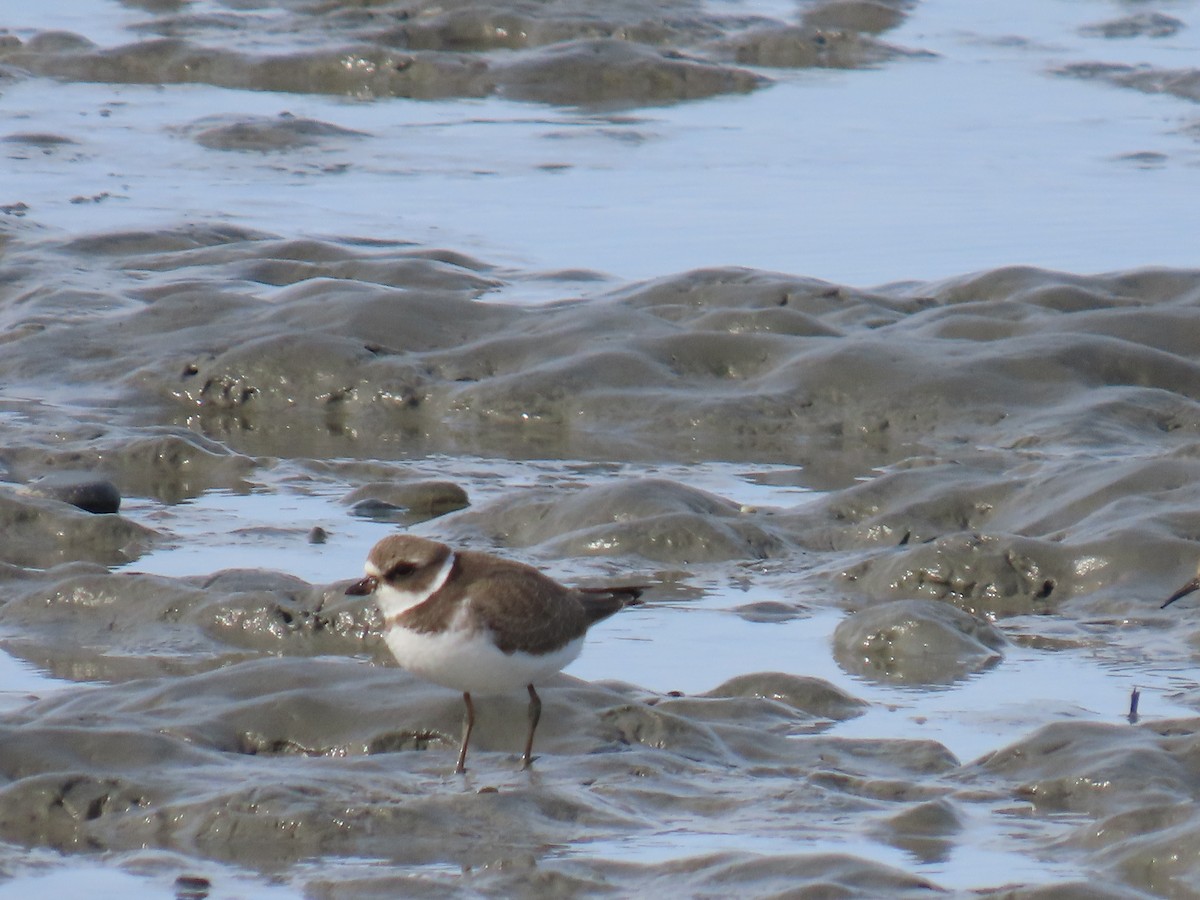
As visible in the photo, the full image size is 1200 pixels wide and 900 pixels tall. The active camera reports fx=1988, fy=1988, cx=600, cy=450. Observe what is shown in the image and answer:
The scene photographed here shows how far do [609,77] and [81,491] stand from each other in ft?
41.0

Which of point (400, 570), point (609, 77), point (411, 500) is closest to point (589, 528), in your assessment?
point (411, 500)

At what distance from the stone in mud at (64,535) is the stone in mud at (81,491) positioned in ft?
0.47

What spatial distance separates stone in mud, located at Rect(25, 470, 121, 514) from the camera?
8766 millimetres

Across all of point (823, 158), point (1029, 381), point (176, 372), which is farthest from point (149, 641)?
point (823, 158)

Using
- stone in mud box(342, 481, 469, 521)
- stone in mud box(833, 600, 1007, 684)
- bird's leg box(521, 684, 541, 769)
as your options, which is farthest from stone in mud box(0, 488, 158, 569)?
stone in mud box(833, 600, 1007, 684)

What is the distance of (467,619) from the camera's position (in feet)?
18.8

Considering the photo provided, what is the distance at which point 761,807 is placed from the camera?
555cm

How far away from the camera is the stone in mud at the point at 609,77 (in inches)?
800

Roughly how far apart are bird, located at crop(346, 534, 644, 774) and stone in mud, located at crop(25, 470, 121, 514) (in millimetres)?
3269

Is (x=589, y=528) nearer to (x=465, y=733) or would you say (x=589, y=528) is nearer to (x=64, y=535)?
(x=64, y=535)

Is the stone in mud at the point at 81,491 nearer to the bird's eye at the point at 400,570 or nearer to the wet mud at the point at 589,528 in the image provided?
the wet mud at the point at 589,528

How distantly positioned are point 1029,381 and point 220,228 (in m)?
6.44

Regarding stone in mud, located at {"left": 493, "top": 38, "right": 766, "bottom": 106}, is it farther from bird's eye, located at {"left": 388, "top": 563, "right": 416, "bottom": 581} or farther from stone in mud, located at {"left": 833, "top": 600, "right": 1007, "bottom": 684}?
bird's eye, located at {"left": 388, "top": 563, "right": 416, "bottom": 581}

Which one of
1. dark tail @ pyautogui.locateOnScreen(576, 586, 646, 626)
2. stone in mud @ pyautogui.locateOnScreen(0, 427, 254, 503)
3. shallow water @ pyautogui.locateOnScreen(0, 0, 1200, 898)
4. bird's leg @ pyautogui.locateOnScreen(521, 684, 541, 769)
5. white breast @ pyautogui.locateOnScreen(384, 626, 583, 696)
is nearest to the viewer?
shallow water @ pyautogui.locateOnScreen(0, 0, 1200, 898)
